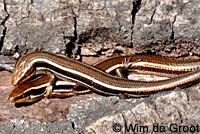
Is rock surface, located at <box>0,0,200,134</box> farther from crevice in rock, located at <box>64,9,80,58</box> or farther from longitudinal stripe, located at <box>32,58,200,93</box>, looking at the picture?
longitudinal stripe, located at <box>32,58,200,93</box>

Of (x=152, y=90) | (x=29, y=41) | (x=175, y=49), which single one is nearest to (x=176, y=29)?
(x=175, y=49)

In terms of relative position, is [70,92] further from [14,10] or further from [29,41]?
[14,10]

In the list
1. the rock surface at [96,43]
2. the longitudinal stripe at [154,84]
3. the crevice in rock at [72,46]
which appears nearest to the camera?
the rock surface at [96,43]

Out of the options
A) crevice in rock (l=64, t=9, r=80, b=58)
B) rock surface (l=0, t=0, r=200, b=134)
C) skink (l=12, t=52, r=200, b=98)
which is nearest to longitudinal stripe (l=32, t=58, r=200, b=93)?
skink (l=12, t=52, r=200, b=98)

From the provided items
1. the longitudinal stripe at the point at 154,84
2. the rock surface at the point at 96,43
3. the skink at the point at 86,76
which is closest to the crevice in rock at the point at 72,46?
the rock surface at the point at 96,43

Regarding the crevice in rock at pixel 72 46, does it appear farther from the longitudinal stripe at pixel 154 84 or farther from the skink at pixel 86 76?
the longitudinal stripe at pixel 154 84

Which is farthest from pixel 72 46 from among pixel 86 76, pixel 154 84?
pixel 154 84
